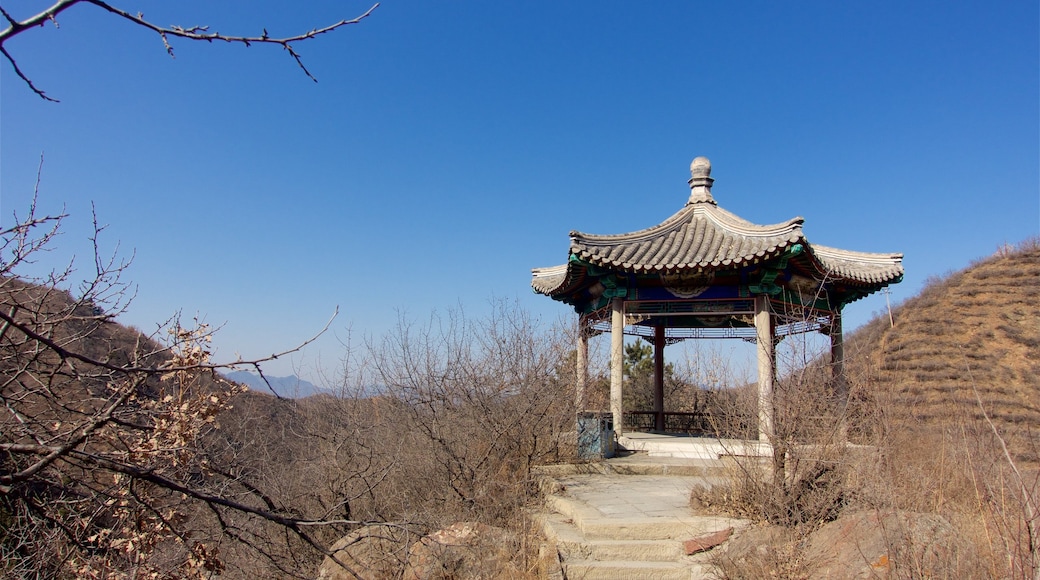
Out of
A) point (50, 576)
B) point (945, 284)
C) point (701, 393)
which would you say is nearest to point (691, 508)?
point (50, 576)

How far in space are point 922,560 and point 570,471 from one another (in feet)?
16.3

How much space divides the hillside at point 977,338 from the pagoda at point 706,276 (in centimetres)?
947

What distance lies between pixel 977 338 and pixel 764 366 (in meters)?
20.1

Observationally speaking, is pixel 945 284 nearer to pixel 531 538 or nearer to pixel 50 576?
pixel 531 538

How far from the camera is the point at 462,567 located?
5781mm

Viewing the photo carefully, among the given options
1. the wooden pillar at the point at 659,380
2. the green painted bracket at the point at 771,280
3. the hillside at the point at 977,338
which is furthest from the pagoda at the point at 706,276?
the hillside at the point at 977,338

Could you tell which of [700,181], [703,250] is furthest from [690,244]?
[700,181]

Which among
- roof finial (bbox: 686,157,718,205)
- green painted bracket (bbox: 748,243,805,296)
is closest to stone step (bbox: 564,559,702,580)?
green painted bracket (bbox: 748,243,805,296)

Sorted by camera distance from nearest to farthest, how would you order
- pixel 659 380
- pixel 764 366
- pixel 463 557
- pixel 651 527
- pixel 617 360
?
1. pixel 651 527
2. pixel 463 557
3. pixel 764 366
4. pixel 617 360
5. pixel 659 380

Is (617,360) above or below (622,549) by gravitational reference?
above

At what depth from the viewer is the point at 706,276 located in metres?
9.71

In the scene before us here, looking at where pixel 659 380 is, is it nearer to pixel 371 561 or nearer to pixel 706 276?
pixel 706 276

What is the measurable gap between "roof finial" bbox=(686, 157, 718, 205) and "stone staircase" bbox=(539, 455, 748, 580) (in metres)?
5.47

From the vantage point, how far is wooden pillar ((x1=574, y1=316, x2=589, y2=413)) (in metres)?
8.99
